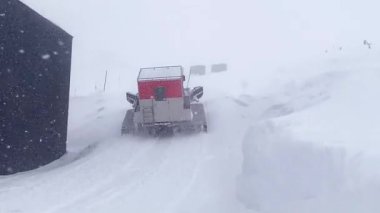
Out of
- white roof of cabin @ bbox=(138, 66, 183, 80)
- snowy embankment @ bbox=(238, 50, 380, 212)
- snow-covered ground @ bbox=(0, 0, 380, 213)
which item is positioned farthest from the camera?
white roof of cabin @ bbox=(138, 66, 183, 80)

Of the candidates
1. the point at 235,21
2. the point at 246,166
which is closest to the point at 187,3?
the point at 235,21

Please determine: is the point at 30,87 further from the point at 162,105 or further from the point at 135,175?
the point at 135,175

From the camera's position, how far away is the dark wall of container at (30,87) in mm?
14845

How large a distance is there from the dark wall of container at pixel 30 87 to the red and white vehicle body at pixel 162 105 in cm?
252

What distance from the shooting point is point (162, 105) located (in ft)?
59.3

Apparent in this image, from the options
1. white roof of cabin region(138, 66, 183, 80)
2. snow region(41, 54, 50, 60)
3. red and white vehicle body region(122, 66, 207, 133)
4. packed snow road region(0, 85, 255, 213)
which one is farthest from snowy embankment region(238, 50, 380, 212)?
snow region(41, 54, 50, 60)

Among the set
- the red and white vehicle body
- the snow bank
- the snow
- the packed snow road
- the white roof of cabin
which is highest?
the snow

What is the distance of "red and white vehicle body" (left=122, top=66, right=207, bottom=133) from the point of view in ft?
58.7

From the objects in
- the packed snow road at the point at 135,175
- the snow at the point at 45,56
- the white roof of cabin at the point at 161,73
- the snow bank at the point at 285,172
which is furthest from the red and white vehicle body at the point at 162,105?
the snow bank at the point at 285,172

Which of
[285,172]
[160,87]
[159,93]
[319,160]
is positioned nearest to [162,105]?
[159,93]

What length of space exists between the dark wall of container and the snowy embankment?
7.31m

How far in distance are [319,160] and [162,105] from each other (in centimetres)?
1080

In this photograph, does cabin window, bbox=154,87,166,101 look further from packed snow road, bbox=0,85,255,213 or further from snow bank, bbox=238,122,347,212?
snow bank, bbox=238,122,347,212

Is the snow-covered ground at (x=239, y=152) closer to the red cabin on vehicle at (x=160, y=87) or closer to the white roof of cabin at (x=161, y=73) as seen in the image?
the red cabin on vehicle at (x=160, y=87)
